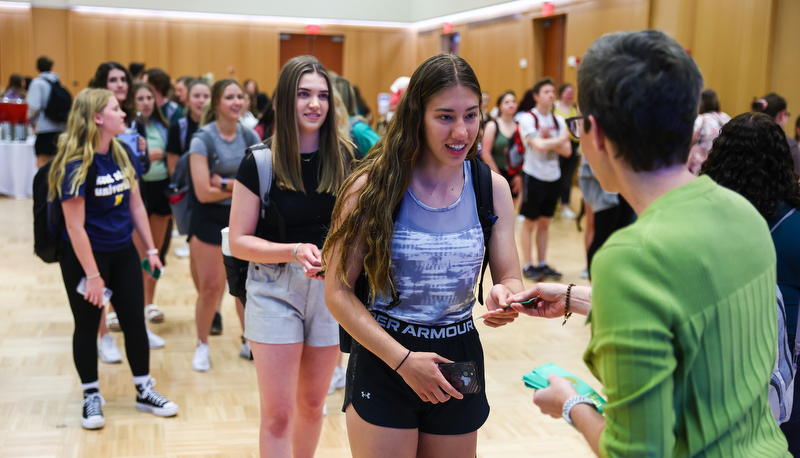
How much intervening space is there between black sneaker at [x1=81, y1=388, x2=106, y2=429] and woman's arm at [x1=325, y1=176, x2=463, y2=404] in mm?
2409

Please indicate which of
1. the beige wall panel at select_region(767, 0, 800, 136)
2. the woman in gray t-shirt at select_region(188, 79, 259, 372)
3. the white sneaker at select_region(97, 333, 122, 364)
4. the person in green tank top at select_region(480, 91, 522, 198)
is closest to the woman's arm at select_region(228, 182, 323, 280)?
the woman in gray t-shirt at select_region(188, 79, 259, 372)

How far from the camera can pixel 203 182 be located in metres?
4.35

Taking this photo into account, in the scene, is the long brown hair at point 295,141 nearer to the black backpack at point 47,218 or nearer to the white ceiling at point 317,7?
the black backpack at point 47,218

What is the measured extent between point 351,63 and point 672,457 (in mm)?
18578

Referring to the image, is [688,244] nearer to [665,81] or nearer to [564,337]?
[665,81]

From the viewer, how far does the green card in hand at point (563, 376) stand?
1283 millimetres

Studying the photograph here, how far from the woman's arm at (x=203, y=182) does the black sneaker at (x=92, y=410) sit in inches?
49.9

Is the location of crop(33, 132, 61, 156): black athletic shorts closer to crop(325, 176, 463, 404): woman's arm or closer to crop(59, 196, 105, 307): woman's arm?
crop(59, 196, 105, 307): woman's arm

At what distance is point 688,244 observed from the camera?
3.52 feet

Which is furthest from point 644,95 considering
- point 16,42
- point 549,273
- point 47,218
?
point 16,42

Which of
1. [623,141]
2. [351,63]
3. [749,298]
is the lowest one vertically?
[749,298]

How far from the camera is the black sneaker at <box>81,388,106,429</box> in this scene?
3689 millimetres

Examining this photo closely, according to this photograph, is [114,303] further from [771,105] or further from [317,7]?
[317,7]

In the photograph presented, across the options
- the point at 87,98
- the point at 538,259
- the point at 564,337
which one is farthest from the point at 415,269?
the point at 538,259
